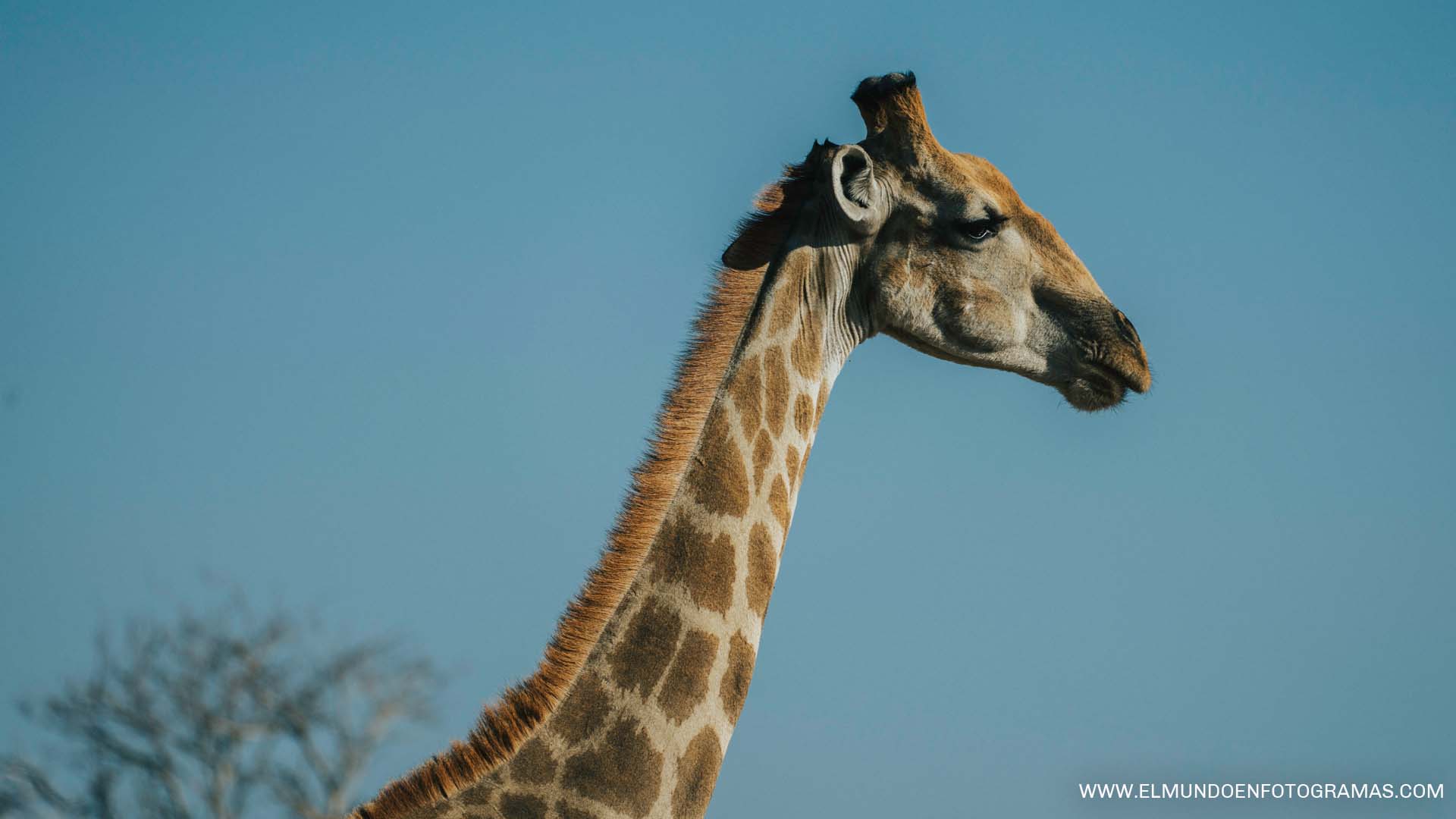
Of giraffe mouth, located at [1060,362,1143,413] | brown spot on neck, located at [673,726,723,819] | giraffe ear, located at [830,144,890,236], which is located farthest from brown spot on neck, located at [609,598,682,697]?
giraffe mouth, located at [1060,362,1143,413]

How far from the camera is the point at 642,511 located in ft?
18.1

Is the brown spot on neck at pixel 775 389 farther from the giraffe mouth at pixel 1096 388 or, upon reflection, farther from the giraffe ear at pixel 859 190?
the giraffe mouth at pixel 1096 388

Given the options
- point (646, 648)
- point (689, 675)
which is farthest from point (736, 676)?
point (646, 648)

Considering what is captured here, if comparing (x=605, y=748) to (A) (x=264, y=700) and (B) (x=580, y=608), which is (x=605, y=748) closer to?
(B) (x=580, y=608)

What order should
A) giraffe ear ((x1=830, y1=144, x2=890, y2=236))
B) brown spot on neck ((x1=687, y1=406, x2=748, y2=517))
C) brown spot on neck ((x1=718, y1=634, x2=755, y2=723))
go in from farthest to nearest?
giraffe ear ((x1=830, y1=144, x2=890, y2=236)), brown spot on neck ((x1=687, y1=406, x2=748, y2=517)), brown spot on neck ((x1=718, y1=634, x2=755, y2=723))

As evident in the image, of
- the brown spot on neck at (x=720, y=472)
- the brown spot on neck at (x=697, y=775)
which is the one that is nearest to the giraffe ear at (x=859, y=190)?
the brown spot on neck at (x=720, y=472)

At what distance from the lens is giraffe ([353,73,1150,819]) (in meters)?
5.17

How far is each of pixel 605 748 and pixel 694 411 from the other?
125cm

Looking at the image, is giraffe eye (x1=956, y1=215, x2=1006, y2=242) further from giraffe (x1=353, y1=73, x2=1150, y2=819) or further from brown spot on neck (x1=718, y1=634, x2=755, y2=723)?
brown spot on neck (x1=718, y1=634, x2=755, y2=723)

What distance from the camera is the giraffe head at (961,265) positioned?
20.4ft

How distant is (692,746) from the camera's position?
5262 millimetres

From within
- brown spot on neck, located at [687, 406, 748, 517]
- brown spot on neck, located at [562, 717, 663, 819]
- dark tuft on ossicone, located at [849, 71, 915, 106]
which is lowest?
brown spot on neck, located at [562, 717, 663, 819]

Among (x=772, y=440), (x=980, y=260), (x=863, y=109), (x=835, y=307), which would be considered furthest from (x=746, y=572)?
(x=863, y=109)

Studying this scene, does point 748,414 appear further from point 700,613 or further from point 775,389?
point 700,613
